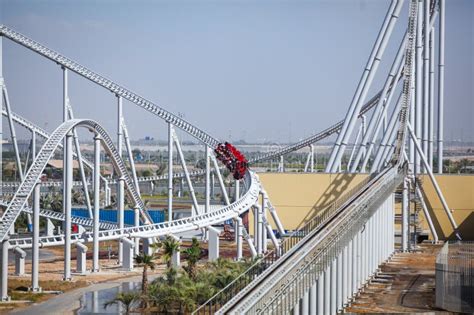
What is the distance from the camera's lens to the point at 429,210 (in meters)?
57.0

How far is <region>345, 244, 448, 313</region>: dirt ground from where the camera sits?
3127 cm

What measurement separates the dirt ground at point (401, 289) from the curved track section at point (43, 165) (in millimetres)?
13161

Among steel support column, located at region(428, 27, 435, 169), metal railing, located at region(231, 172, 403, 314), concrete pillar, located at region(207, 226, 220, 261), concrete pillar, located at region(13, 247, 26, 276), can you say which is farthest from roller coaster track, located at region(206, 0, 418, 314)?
steel support column, located at region(428, 27, 435, 169)

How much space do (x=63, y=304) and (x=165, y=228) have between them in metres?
12.7

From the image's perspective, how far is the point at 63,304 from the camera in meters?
35.3

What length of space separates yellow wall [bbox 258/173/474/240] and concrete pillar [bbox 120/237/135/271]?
50.4 ft

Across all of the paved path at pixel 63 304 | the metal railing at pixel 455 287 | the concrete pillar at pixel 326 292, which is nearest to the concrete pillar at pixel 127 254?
the paved path at pixel 63 304

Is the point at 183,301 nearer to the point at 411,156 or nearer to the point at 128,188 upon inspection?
the point at 128,188

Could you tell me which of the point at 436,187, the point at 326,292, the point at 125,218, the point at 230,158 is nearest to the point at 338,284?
the point at 326,292

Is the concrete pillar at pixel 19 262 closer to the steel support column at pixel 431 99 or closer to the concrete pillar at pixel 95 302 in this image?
the concrete pillar at pixel 95 302

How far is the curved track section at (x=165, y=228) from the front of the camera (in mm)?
46094

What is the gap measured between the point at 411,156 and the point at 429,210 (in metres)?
3.25

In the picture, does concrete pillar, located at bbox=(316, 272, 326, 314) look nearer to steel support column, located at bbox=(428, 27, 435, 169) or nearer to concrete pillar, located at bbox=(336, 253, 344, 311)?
concrete pillar, located at bbox=(336, 253, 344, 311)

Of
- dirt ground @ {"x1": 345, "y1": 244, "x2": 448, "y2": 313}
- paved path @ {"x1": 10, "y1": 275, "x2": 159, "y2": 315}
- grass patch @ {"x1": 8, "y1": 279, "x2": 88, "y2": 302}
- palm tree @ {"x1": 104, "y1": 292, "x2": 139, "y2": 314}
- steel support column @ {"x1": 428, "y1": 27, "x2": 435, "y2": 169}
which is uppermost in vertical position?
steel support column @ {"x1": 428, "y1": 27, "x2": 435, "y2": 169}
